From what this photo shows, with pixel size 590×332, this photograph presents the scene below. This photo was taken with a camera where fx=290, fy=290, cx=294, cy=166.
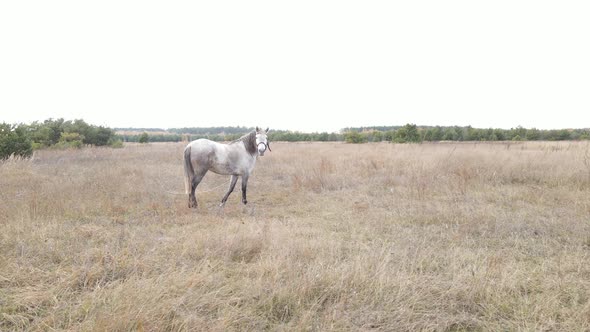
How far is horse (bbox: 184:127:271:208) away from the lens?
21.7 feet

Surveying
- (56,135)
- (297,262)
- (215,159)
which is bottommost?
(297,262)

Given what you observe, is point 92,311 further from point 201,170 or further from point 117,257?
point 201,170

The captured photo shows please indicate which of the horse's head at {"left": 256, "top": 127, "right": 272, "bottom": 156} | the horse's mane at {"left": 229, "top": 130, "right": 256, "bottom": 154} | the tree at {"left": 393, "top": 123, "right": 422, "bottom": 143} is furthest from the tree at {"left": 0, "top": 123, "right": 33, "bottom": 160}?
the tree at {"left": 393, "top": 123, "right": 422, "bottom": 143}

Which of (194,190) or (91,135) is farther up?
(91,135)

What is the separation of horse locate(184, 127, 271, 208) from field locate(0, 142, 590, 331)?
1.71 ft

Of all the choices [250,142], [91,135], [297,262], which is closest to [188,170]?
[250,142]

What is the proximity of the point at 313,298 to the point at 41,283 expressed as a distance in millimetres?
2544

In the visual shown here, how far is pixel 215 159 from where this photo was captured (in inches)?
263

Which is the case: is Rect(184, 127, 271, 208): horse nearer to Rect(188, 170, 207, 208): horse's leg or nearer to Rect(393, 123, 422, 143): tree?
Rect(188, 170, 207, 208): horse's leg

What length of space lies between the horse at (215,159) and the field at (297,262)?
522mm

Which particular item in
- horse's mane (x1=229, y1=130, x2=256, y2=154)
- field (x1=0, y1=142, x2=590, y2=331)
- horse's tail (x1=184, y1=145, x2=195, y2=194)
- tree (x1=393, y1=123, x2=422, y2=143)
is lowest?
field (x1=0, y1=142, x2=590, y2=331)

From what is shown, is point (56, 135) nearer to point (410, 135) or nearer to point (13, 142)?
point (13, 142)

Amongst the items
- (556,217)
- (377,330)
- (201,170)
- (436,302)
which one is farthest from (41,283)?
(556,217)

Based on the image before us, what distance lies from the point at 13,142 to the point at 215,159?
12.0m
